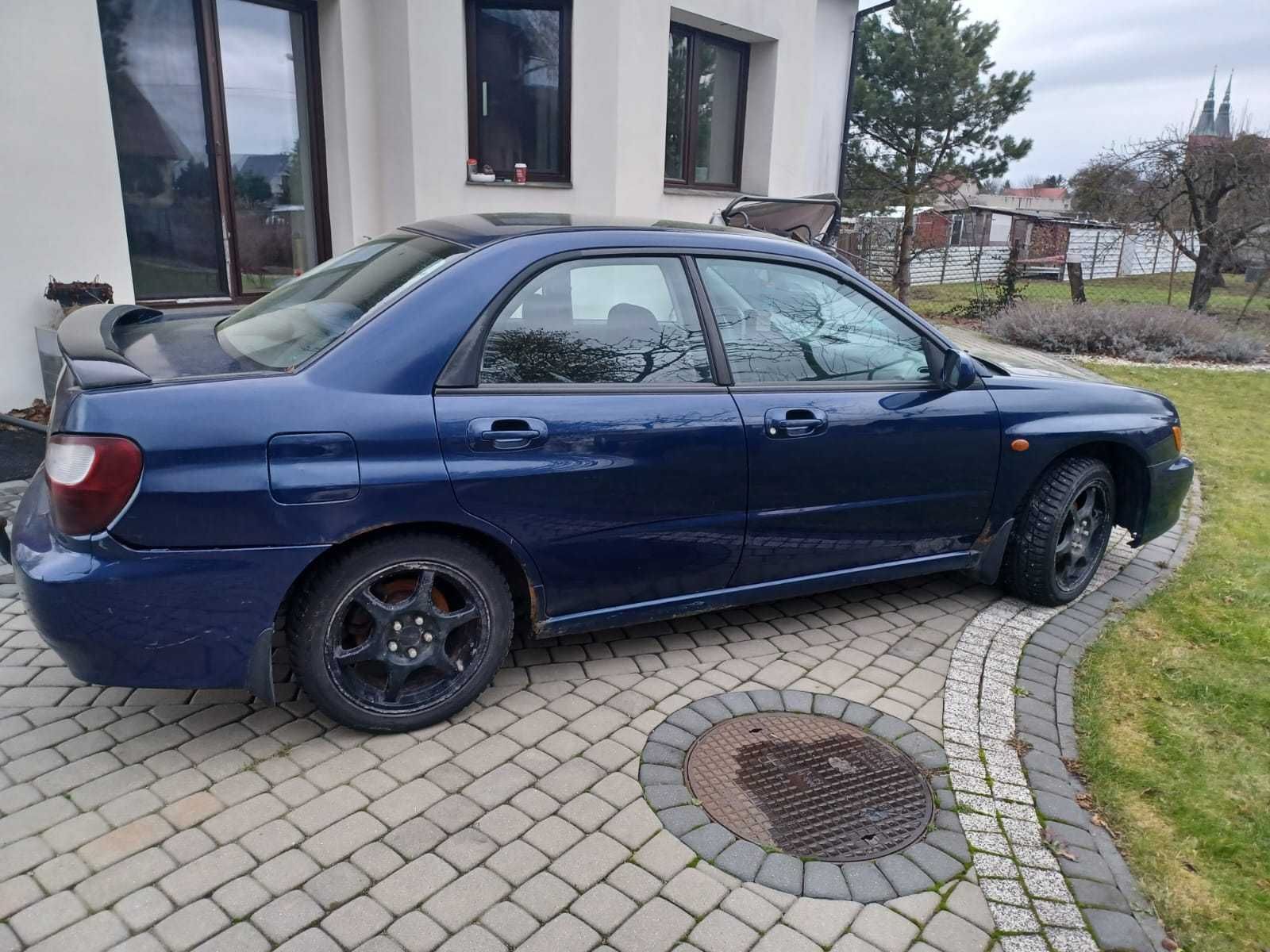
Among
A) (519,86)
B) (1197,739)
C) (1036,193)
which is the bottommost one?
(1197,739)

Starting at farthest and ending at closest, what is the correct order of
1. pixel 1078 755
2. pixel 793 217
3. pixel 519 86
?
pixel 793 217 → pixel 519 86 → pixel 1078 755

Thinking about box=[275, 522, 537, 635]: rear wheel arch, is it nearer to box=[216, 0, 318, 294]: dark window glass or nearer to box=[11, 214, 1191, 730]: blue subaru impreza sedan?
box=[11, 214, 1191, 730]: blue subaru impreza sedan

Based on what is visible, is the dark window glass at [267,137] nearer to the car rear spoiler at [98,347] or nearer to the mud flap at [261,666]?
the car rear spoiler at [98,347]

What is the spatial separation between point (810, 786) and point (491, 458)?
4.91 feet

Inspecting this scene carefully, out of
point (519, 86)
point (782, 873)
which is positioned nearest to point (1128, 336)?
point (519, 86)

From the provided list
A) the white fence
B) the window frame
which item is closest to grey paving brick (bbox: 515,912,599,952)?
the window frame

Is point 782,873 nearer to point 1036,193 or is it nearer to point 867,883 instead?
point 867,883

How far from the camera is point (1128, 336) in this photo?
12.5 m

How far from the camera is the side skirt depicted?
11.1 feet

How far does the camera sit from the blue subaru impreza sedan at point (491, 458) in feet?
8.70

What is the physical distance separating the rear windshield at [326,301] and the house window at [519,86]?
17.8ft

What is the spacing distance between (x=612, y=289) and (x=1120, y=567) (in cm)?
352

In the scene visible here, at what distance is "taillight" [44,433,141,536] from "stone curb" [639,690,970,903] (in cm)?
179

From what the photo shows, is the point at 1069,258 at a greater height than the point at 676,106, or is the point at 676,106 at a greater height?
the point at 676,106
